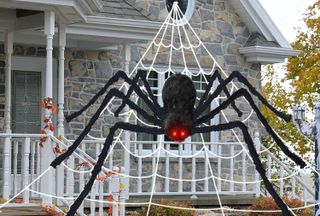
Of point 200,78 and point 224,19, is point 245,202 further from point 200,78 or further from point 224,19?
point 224,19

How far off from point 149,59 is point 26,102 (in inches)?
120

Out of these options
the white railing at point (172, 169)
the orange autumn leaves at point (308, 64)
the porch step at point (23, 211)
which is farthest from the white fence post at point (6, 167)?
the orange autumn leaves at point (308, 64)

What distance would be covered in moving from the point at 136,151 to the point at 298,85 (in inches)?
379

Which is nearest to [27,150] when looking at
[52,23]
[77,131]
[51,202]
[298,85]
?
[51,202]

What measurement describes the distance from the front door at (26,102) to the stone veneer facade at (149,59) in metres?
0.41

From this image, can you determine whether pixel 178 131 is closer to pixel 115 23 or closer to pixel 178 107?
pixel 178 107

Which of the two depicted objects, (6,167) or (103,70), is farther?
(103,70)

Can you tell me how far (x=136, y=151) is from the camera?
1548cm

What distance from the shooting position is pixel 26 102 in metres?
14.8

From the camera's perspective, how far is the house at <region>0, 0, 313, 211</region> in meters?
11.5

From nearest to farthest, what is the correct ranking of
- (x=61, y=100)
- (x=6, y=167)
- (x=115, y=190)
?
(x=115, y=190) < (x=6, y=167) < (x=61, y=100)

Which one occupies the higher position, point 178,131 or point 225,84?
point 225,84

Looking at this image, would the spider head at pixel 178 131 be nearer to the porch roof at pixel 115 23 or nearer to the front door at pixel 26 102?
the porch roof at pixel 115 23

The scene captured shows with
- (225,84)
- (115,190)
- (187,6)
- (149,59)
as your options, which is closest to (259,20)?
(187,6)
